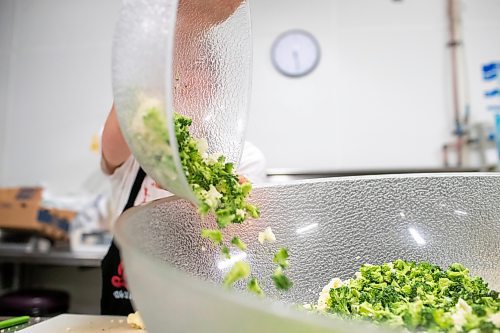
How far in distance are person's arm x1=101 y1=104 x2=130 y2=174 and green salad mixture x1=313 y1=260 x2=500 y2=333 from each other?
68 cm

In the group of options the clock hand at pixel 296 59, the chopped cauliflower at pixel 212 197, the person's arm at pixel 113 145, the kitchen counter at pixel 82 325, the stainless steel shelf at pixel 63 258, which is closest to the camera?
the chopped cauliflower at pixel 212 197

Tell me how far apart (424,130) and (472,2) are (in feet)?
2.26

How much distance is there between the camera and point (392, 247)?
713mm

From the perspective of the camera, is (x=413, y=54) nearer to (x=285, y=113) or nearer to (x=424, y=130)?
(x=424, y=130)

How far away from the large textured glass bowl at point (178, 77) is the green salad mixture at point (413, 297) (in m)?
0.24

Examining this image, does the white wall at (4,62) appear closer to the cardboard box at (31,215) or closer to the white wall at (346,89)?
the white wall at (346,89)

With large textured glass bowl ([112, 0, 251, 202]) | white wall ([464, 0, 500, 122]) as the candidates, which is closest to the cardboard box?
large textured glass bowl ([112, 0, 251, 202])

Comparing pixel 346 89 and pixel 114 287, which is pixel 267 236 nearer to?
pixel 114 287

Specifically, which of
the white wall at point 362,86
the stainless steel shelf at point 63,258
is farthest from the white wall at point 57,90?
the white wall at point 362,86

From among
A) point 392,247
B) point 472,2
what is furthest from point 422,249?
point 472,2

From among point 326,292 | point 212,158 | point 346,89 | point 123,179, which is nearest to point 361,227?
point 326,292

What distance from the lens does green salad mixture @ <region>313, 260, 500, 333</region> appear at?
45 cm

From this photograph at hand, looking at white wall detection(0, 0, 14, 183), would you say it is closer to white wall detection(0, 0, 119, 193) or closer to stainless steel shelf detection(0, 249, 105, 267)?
white wall detection(0, 0, 119, 193)

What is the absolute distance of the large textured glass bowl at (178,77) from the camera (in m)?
0.43
